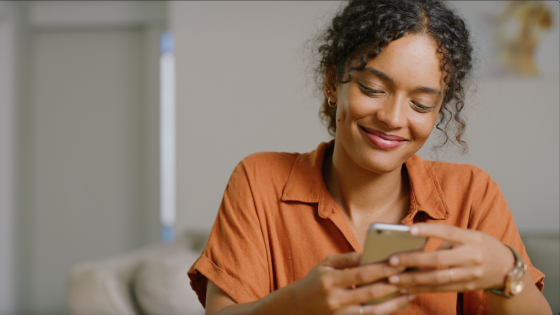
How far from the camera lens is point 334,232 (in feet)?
3.61

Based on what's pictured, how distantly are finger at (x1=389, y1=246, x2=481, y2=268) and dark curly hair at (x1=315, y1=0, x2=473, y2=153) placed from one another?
1.52 ft

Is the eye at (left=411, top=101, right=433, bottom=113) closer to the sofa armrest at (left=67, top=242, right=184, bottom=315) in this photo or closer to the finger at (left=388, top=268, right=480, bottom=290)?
the finger at (left=388, top=268, right=480, bottom=290)

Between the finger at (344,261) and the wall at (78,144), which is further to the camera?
the wall at (78,144)

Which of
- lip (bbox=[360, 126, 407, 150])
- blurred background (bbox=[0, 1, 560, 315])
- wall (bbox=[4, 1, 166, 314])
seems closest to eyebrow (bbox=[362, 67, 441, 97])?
lip (bbox=[360, 126, 407, 150])

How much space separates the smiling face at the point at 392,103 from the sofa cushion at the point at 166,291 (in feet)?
3.87

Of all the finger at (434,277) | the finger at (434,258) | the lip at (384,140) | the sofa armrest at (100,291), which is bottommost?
the sofa armrest at (100,291)

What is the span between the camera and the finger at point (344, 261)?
0.76 meters

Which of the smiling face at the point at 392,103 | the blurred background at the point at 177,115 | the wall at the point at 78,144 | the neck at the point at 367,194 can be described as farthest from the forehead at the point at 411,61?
the wall at the point at 78,144

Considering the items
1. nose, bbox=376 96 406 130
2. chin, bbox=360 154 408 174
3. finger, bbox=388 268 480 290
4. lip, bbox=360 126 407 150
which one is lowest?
finger, bbox=388 268 480 290

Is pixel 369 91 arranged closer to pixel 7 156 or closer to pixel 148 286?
pixel 148 286

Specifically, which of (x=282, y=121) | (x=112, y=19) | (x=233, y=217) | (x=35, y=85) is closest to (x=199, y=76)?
(x=282, y=121)

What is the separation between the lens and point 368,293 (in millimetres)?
719

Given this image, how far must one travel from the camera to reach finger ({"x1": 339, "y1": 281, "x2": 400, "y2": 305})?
71cm

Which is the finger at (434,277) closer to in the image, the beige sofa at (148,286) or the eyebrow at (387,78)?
the eyebrow at (387,78)
